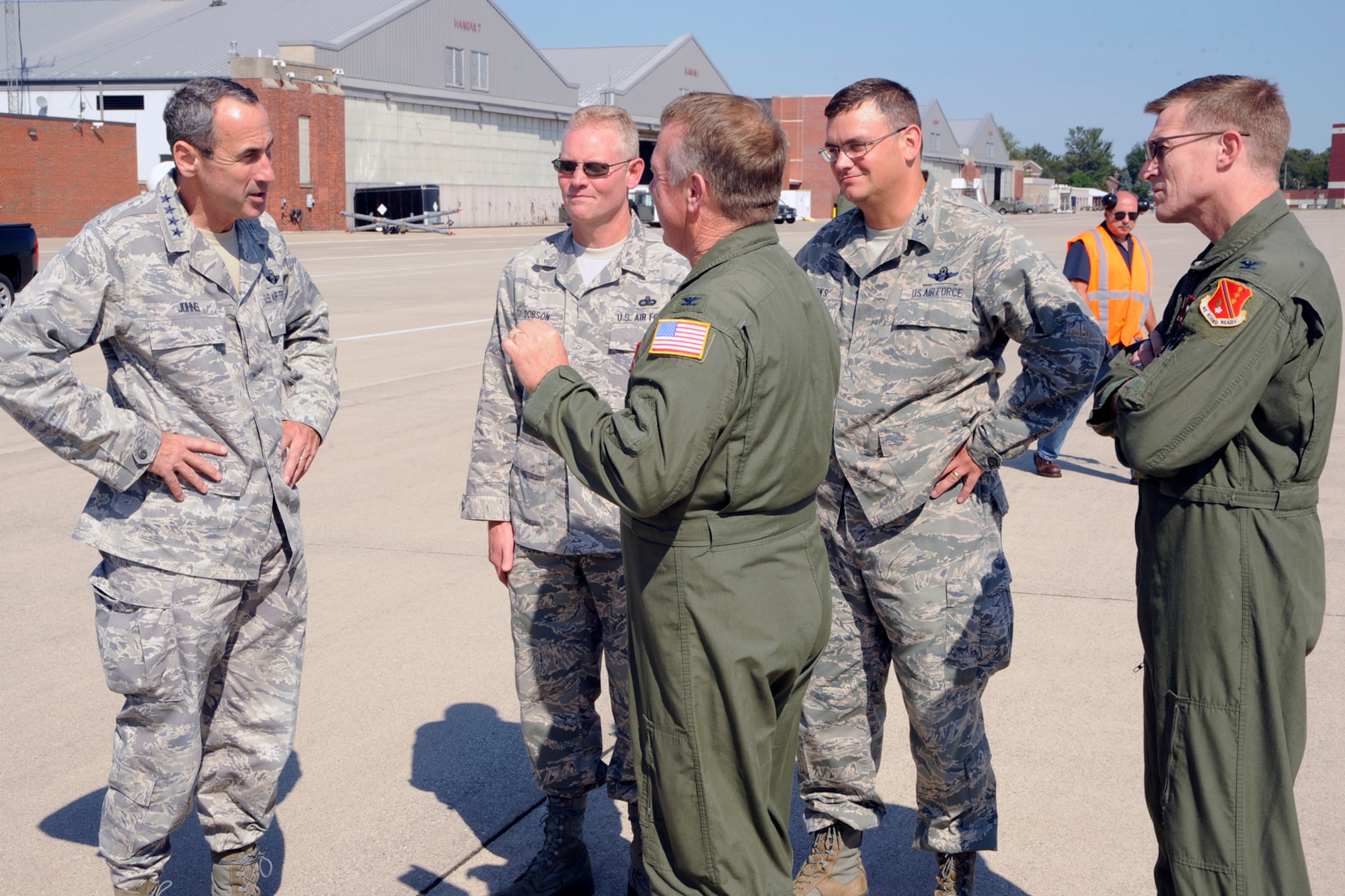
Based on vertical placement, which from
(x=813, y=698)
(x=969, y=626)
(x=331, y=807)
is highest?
(x=969, y=626)

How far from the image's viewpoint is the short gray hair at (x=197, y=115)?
309 cm

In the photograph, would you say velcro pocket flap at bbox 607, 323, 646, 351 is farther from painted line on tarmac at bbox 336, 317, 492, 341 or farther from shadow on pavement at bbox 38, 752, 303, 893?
painted line on tarmac at bbox 336, 317, 492, 341

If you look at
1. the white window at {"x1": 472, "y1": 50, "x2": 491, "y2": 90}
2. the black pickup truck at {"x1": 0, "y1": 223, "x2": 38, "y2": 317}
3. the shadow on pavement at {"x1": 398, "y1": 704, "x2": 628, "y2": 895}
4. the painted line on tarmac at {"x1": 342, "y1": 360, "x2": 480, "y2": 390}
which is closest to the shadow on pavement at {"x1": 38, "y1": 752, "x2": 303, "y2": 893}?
the shadow on pavement at {"x1": 398, "y1": 704, "x2": 628, "y2": 895}

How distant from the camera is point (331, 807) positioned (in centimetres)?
397

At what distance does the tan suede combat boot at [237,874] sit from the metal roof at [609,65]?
2594 inches

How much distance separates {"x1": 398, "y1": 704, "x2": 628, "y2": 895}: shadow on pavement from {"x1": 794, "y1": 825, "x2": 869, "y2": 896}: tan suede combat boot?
1.83ft

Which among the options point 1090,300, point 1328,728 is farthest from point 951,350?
point 1090,300

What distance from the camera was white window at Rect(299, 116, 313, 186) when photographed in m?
47.8

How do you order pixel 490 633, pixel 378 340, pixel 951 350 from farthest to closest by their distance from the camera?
pixel 378 340, pixel 490 633, pixel 951 350

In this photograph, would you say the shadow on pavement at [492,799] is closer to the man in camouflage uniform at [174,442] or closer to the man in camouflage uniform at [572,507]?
the man in camouflage uniform at [572,507]

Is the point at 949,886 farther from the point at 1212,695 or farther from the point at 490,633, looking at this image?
the point at 490,633

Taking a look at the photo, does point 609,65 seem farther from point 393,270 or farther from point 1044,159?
point 1044,159

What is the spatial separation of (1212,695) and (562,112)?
6248 cm

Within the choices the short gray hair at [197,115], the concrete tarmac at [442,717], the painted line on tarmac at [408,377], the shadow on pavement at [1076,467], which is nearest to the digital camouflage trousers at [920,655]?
the concrete tarmac at [442,717]
